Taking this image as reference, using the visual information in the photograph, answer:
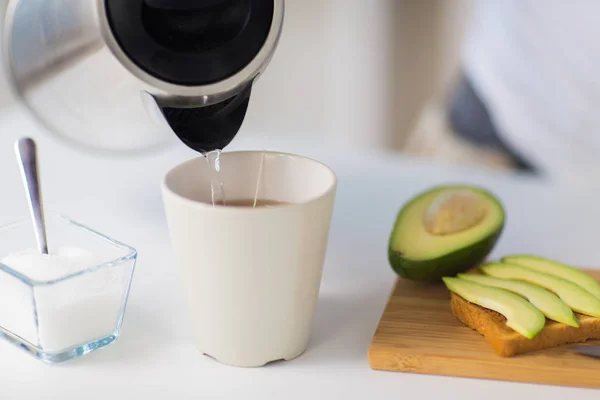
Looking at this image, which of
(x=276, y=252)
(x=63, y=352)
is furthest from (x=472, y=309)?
(x=63, y=352)

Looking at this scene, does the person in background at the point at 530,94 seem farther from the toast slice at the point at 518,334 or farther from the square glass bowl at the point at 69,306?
the square glass bowl at the point at 69,306

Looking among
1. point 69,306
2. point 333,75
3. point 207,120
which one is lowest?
point 333,75

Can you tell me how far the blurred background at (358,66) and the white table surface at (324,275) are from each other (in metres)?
1.17

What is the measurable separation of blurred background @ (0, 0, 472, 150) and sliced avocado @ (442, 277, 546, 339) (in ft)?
5.51

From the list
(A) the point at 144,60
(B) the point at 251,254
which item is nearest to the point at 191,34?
(A) the point at 144,60

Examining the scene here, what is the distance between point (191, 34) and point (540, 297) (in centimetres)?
38

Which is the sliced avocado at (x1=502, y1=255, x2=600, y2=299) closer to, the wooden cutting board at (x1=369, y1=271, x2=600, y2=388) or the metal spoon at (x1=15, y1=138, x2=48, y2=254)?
the wooden cutting board at (x1=369, y1=271, x2=600, y2=388)

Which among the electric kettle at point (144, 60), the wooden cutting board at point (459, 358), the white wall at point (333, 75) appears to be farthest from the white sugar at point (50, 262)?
the white wall at point (333, 75)

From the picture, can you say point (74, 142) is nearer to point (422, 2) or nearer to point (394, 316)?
point (394, 316)

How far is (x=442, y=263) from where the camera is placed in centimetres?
81

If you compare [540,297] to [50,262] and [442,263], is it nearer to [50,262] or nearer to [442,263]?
[442,263]

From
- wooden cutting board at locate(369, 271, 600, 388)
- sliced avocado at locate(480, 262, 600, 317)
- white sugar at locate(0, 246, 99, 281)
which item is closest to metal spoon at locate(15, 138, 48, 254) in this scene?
white sugar at locate(0, 246, 99, 281)

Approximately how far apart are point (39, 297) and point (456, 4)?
1.97m

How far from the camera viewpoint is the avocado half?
2.67ft
